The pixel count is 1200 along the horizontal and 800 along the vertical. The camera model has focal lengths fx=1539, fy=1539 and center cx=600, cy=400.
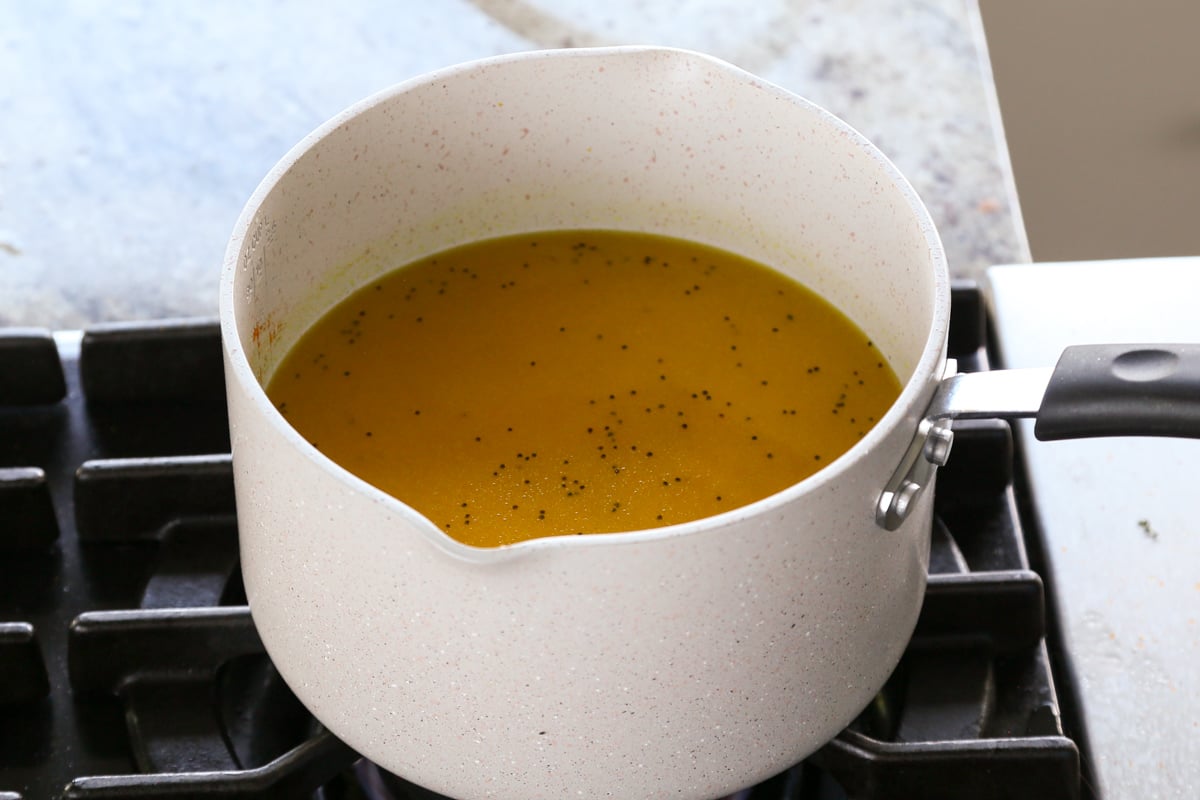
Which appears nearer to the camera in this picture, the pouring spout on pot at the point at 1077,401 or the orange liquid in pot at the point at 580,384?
the pouring spout on pot at the point at 1077,401

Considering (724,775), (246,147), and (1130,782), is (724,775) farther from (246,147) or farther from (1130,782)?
(246,147)

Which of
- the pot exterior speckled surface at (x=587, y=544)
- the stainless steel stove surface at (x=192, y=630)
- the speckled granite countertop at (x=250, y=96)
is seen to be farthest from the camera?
the speckled granite countertop at (x=250, y=96)

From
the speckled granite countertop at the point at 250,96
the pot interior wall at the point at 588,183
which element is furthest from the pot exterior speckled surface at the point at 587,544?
the speckled granite countertop at the point at 250,96

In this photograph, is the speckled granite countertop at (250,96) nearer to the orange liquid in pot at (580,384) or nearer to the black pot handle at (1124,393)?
the orange liquid in pot at (580,384)

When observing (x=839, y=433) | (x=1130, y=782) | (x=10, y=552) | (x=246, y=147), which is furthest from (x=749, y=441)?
(x=246, y=147)

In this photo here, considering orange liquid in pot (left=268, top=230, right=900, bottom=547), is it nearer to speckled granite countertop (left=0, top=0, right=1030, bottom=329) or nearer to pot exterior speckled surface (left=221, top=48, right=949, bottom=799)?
pot exterior speckled surface (left=221, top=48, right=949, bottom=799)

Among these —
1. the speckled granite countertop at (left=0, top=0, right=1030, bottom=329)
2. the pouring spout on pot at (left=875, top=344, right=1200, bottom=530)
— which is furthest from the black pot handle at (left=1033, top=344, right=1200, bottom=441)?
the speckled granite countertop at (left=0, top=0, right=1030, bottom=329)

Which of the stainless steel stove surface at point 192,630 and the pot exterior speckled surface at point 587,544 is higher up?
the pot exterior speckled surface at point 587,544
